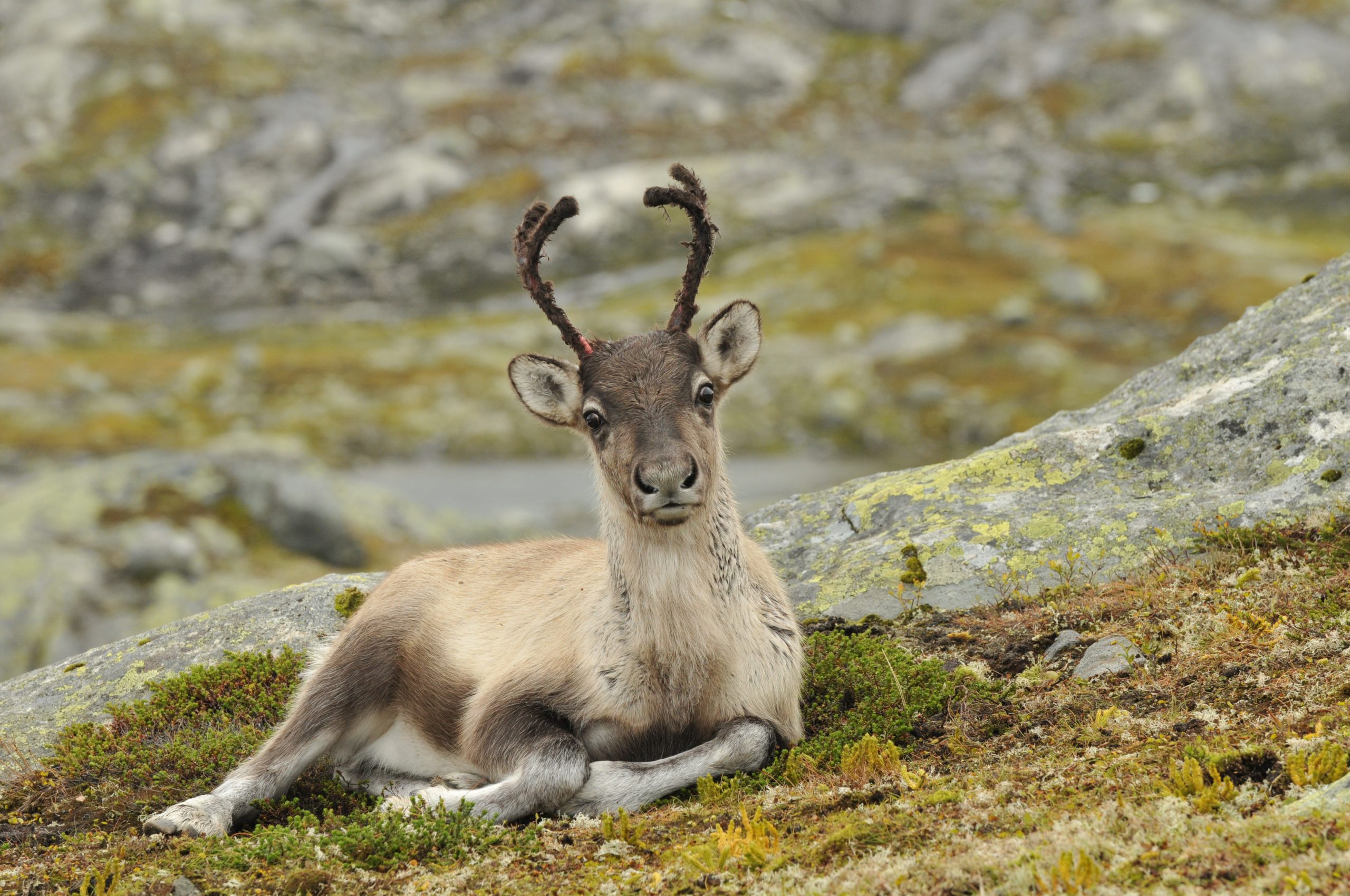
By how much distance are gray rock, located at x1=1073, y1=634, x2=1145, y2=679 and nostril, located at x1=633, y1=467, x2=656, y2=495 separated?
12.2 ft

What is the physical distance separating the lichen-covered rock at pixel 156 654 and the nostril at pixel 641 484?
19.3 feet

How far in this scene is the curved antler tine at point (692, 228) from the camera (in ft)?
32.7

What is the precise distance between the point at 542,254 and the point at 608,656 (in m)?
3.39

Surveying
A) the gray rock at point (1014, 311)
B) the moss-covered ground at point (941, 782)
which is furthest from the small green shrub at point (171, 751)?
the gray rock at point (1014, 311)

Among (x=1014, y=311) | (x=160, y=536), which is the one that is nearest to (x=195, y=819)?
(x=160, y=536)

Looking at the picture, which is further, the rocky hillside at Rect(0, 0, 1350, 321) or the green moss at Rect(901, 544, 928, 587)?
the rocky hillside at Rect(0, 0, 1350, 321)

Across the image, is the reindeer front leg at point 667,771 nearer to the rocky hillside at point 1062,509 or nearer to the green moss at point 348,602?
the rocky hillside at point 1062,509

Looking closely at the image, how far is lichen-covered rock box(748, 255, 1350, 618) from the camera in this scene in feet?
39.4

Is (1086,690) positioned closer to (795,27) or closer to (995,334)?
(995,334)

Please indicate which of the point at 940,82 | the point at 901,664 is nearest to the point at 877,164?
the point at 940,82

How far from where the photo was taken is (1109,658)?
966 centimetres

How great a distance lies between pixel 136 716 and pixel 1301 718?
10.2 metres

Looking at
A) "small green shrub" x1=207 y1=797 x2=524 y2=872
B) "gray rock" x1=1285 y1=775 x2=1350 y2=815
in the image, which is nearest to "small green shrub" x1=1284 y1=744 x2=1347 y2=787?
"gray rock" x1=1285 y1=775 x2=1350 y2=815

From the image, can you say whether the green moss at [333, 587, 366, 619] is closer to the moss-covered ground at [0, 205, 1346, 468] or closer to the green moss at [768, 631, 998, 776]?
the green moss at [768, 631, 998, 776]
